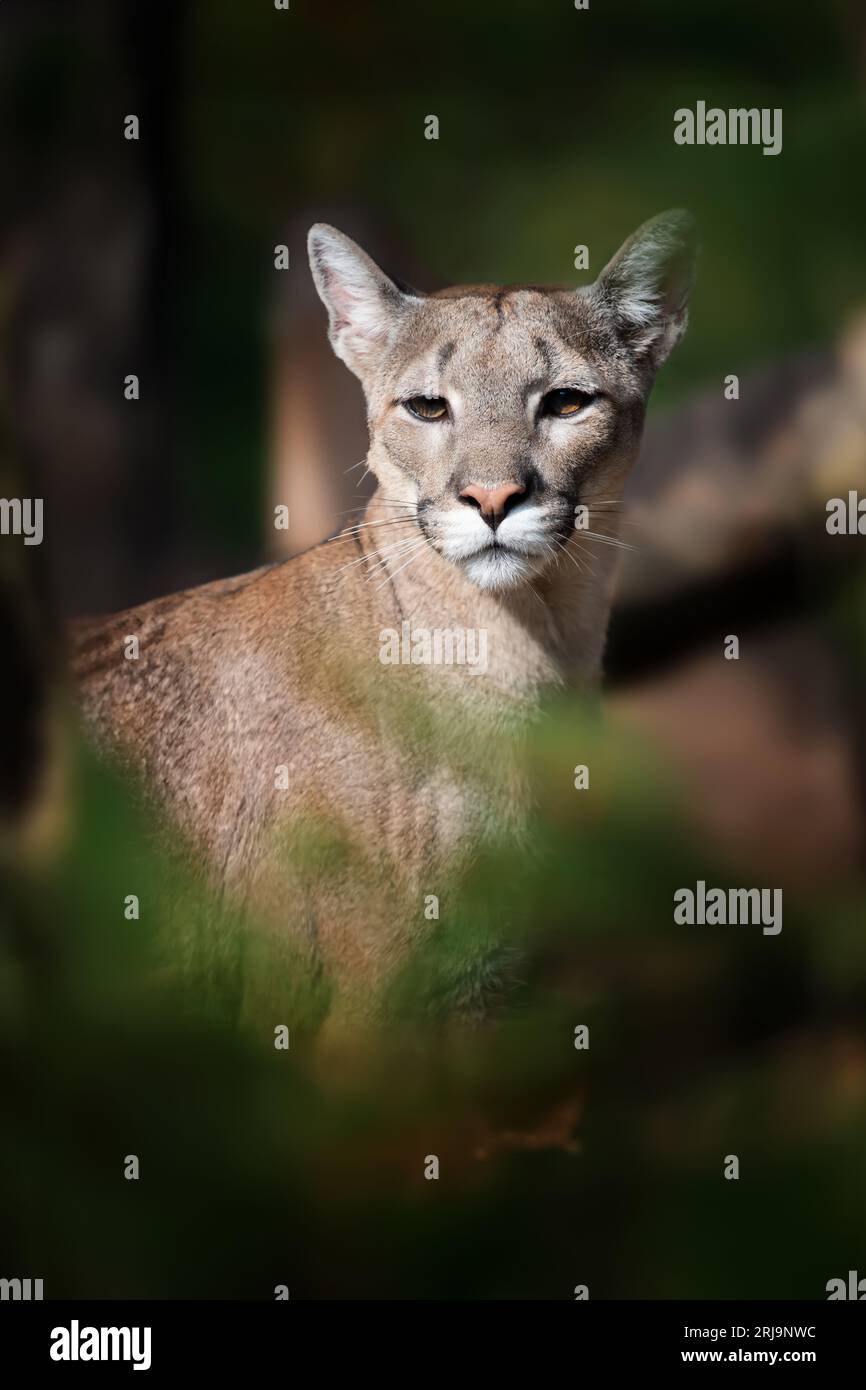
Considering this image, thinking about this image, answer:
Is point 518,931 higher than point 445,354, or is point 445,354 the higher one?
point 445,354

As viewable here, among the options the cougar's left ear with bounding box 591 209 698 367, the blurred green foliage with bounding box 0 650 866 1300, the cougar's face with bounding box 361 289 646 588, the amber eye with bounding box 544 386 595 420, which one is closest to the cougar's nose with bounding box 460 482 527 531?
the cougar's face with bounding box 361 289 646 588

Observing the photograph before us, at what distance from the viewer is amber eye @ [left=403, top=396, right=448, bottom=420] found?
3.27 meters

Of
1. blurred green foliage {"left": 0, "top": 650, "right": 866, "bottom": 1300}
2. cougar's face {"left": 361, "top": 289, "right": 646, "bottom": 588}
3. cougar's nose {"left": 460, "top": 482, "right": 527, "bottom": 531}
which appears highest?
cougar's face {"left": 361, "top": 289, "right": 646, "bottom": 588}

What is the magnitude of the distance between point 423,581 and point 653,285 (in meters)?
0.95

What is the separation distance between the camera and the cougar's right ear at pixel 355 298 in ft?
11.3

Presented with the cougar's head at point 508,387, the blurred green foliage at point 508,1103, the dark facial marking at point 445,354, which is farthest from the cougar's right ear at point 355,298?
the blurred green foliage at point 508,1103

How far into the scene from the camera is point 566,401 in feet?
10.7

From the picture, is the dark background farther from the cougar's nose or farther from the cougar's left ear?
the cougar's nose

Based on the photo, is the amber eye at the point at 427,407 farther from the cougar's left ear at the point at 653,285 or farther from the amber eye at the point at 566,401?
the cougar's left ear at the point at 653,285

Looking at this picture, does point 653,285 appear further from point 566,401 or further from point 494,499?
point 494,499

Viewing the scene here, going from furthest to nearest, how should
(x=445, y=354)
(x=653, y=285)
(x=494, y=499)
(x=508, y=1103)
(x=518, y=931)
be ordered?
(x=653, y=285) → (x=445, y=354) → (x=494, y=499) → (x=518, y=931) → (x=508, y=1103)

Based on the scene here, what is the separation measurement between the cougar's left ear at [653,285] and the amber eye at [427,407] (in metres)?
0.52

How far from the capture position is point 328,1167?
0.91 m

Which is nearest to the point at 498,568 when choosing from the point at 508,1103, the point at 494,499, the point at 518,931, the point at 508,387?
the point at 494,499
